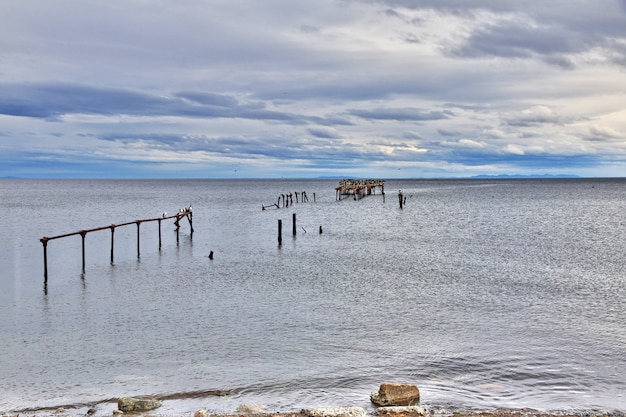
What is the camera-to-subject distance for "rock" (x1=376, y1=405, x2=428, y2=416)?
13483mm

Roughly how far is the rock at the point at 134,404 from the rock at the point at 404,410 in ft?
18.4

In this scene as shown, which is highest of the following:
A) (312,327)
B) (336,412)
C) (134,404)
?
(336,412)

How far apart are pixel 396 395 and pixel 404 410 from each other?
910 mm

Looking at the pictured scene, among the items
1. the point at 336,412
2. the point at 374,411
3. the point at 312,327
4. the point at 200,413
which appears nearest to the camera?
the point at 336,412

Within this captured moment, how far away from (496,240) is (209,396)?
41.9m

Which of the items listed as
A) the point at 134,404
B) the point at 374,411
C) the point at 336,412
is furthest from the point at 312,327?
the point at 336,412

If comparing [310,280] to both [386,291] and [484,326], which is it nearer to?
[386,291]

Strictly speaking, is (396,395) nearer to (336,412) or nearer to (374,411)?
(374,411)

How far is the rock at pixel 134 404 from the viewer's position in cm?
1415

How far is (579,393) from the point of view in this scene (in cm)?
1558

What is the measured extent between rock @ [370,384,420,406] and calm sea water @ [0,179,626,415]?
1.95 ft

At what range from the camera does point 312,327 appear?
74.1 ft

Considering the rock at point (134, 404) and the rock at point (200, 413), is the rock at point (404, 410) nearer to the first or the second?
the rock at point (200, 413)

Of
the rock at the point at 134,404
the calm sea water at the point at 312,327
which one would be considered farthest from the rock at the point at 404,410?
the rock at the point at 134,404
